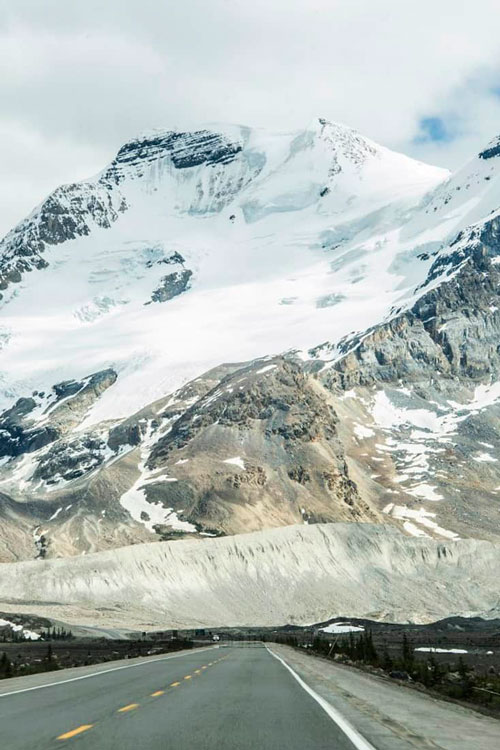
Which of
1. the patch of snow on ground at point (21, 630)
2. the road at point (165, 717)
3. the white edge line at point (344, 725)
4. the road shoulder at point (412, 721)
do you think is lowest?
the road shoulder at point (412, 721)

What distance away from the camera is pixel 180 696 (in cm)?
2155

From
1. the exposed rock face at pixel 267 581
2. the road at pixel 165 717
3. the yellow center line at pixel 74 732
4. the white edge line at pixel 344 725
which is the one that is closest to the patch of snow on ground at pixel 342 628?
the exposed rock face at pixel 267 581

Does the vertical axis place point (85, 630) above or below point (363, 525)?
below

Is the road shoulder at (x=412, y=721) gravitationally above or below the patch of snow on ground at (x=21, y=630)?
below

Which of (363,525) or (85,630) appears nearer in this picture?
(85,630)

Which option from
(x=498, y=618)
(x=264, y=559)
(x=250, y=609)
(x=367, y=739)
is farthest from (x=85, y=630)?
(x=367, y=739)

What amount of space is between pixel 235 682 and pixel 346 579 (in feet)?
501

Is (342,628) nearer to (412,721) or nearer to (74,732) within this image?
(412,721)

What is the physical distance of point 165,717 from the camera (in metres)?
17.0

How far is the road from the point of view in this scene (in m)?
13.8

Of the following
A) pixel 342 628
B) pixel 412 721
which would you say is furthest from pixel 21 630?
pixel 412 721

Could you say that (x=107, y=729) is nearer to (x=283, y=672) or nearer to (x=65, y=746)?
(x=65, y=746)

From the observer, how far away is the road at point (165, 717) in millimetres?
13828

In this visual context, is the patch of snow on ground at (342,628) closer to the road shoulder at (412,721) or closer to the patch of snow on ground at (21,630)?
the patch of snow on ground at (21,630)
